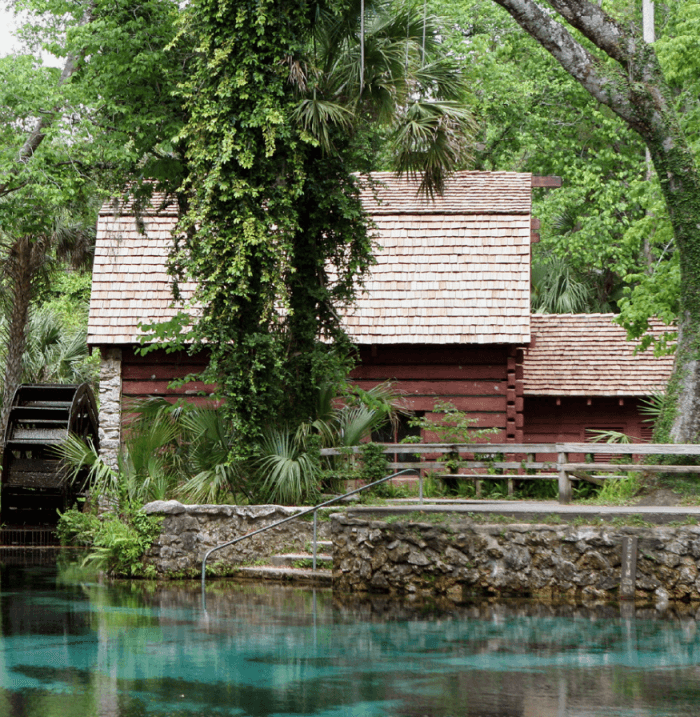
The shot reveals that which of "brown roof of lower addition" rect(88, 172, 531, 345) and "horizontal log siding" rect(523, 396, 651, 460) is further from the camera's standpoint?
"horizontal log siding" rect(523, 396, 651, 460)

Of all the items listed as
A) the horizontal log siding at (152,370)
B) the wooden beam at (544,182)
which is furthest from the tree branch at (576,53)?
the horizontal log siding at (152,370)

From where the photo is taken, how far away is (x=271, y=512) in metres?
12.9

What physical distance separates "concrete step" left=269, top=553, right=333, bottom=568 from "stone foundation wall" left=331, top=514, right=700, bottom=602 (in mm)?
785

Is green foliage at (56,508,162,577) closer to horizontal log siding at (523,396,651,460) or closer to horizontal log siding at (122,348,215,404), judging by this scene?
horizontal log siding at (122,348,215,404)

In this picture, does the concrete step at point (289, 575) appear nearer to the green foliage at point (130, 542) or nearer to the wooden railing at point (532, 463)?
the green foliage at point (130, 542)

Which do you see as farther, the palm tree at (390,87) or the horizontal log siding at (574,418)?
the horizontal log siding at (574,418)

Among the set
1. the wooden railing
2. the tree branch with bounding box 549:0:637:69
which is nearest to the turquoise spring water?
the wooden railing

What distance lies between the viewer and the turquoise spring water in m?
6.47

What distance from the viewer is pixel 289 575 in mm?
12523

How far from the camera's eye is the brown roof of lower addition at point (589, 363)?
61.4 ft

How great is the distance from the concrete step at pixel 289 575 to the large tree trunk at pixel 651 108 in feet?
15.7

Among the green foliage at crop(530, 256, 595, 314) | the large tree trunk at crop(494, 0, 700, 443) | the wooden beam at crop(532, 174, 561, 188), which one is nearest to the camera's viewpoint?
the large tree trunk at crop(494, 0, 700, 443)

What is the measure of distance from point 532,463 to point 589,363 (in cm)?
555

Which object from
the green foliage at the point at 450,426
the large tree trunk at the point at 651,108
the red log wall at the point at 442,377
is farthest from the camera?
the red log wall at the point at 442,377
